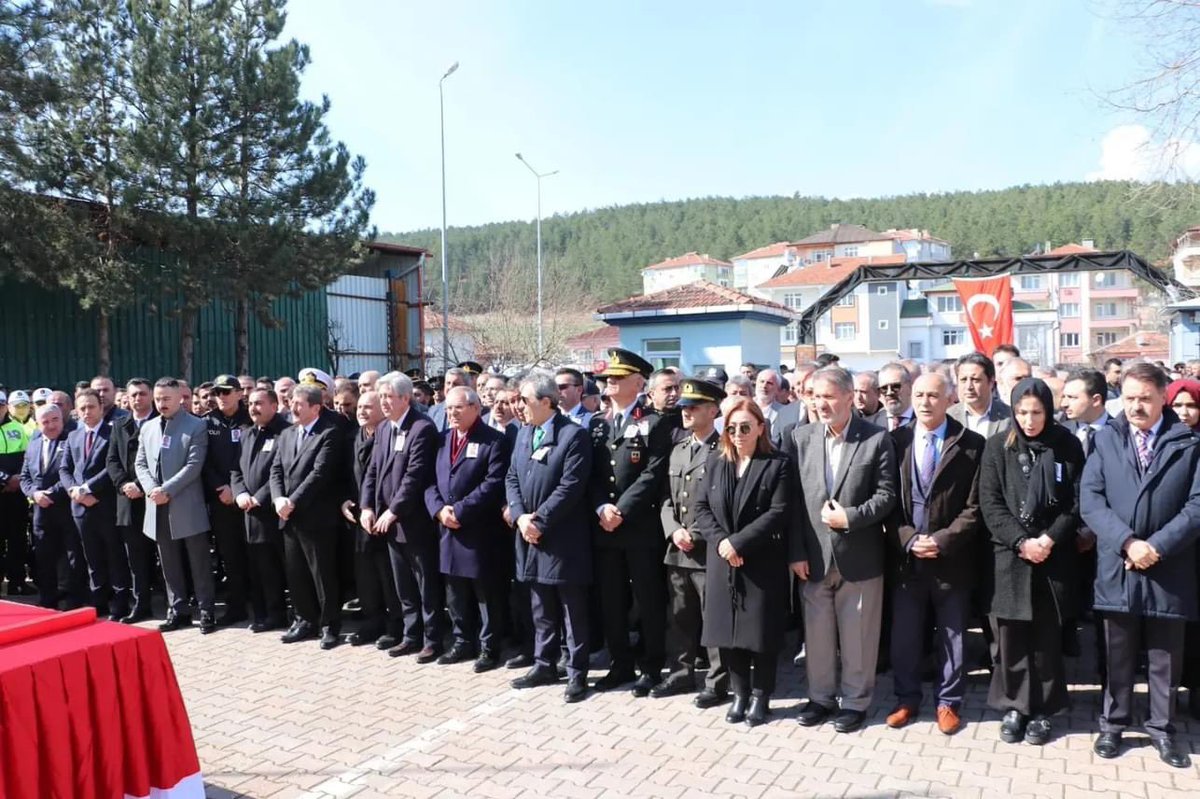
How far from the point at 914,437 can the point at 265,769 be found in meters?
3.88

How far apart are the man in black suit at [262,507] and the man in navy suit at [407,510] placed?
1.03 meters

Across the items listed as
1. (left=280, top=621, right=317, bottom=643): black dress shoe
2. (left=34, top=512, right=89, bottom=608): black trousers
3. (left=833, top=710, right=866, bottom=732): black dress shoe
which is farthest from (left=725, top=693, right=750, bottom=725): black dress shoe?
(left=34, top=512, right=89, bottom=608): black trousers

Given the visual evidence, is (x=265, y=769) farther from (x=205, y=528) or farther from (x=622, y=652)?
(x=205, y=528)

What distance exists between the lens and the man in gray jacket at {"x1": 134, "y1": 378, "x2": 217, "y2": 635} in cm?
718

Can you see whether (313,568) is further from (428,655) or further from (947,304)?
(947,304)

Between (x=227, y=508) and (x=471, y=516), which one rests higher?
(x=471, y=516)

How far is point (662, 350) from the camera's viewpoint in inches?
1056

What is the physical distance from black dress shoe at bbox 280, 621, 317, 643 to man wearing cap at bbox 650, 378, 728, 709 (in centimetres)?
297

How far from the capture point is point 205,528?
7.27 metres

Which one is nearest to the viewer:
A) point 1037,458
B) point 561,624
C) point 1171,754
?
point 1171,754

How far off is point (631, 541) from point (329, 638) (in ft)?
8.75

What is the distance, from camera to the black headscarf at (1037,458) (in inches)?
176

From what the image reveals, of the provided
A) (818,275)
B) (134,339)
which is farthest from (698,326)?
(818,275)

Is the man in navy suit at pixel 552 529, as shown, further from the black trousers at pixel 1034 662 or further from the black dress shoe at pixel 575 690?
the black trousers at pixel 1034 662
